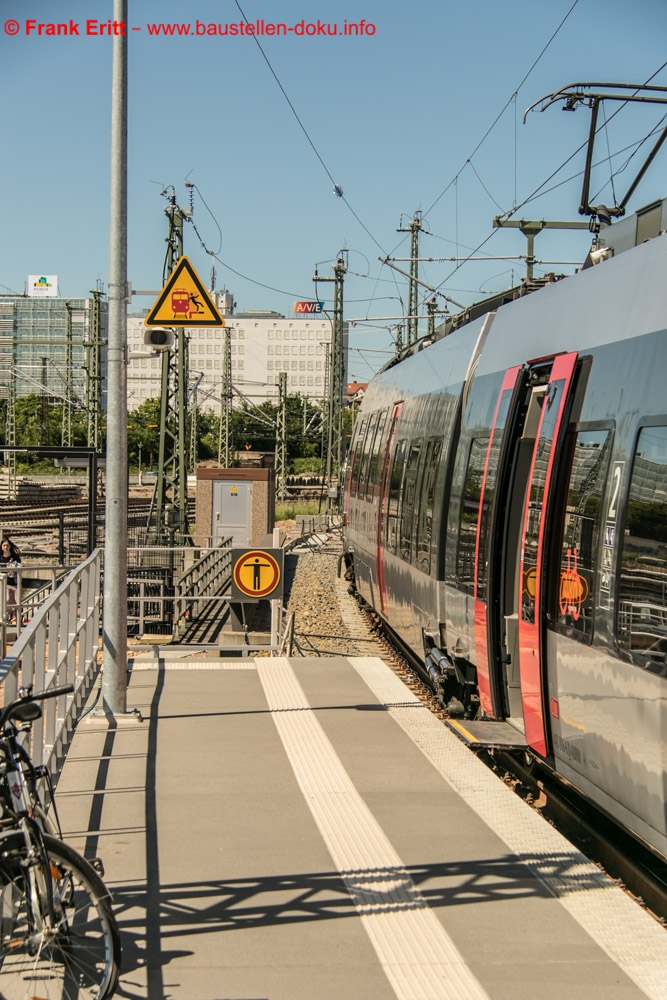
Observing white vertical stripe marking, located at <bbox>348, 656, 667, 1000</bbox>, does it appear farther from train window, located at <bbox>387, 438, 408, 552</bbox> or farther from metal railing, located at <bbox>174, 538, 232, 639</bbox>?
metal railing, located at <bbox>174, 538, 232, 639</bbox>

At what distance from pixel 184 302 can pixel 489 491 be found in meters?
3.03

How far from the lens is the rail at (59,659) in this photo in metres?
5.37

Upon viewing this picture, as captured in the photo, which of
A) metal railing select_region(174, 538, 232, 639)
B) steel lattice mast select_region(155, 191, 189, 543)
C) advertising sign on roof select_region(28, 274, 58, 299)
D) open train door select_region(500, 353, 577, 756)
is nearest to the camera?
open train door select_region(500, 353, 577, 756)

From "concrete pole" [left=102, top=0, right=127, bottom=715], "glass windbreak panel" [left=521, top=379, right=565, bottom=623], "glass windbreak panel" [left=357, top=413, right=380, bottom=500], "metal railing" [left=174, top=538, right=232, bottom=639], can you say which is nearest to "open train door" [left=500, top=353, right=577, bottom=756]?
"glass windbreak panel" [left=521, top=379, right=565, bottom=623]

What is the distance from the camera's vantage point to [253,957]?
460 centimetres

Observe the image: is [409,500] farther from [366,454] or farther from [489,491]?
[366,454]

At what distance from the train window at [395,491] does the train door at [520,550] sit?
178 inches

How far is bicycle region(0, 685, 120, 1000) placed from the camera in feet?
12.8

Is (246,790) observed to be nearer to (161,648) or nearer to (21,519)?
(161,648)

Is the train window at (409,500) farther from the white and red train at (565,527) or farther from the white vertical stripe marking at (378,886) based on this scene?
the white vertical stripe marking at (378,886)

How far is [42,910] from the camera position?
3945mm

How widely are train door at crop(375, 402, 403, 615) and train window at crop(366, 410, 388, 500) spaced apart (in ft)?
1.98

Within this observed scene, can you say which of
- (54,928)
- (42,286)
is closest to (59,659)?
(54,928)

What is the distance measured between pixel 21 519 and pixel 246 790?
4365cm
